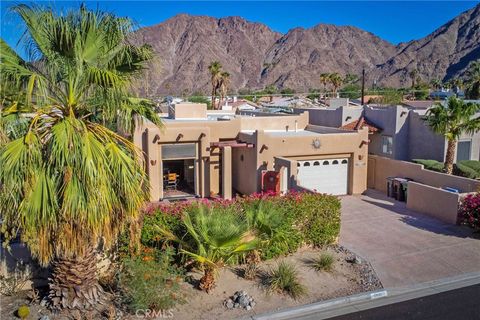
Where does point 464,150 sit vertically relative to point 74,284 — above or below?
above

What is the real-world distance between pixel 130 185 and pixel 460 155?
68.2 ft

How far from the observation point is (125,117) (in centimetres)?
901

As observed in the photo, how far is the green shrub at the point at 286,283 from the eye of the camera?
10.5 metres

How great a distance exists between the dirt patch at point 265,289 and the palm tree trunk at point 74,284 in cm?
33

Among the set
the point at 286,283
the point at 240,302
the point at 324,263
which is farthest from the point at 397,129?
the point at 240,302

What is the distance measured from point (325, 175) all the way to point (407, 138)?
20.0 feet

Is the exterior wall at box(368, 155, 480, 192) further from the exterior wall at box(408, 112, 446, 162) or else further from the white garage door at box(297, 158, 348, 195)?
the exterior wall at box(408, 112, 446, 162)

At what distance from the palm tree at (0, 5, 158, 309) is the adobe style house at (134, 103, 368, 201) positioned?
476 inches

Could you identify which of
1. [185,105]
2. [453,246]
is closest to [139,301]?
[453,246]

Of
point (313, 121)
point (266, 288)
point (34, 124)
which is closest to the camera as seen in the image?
point (34, 124)

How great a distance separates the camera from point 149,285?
30.4ft

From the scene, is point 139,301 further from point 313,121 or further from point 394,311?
point 313,121

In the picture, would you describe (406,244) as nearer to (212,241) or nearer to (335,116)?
(212,241)

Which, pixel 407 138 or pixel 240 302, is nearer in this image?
pixel 240 302
